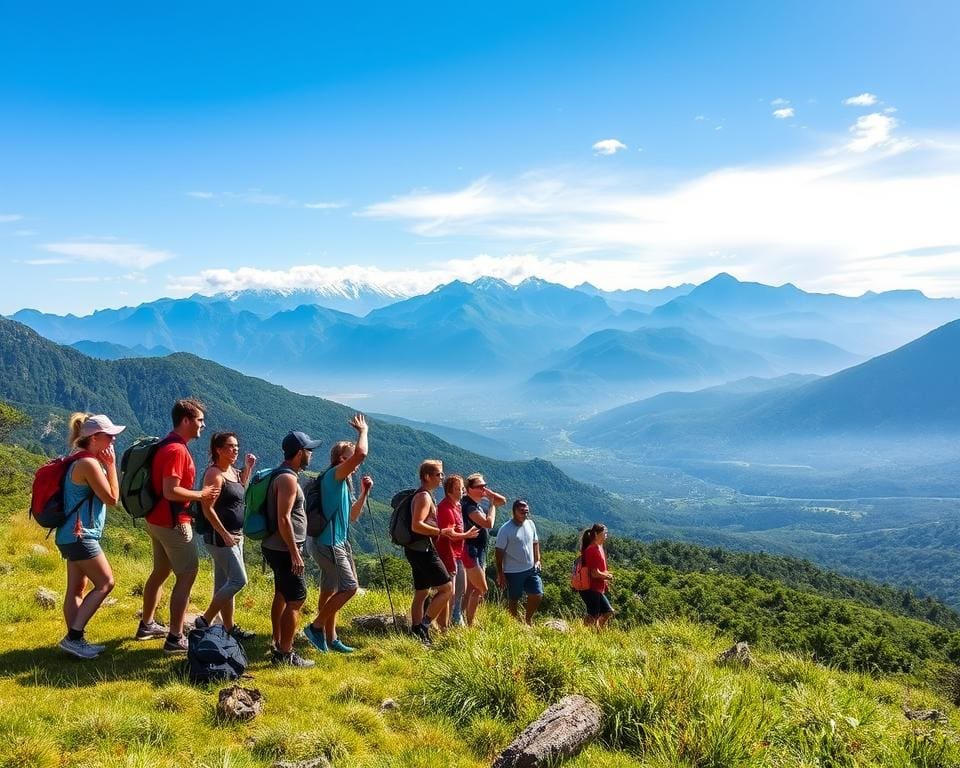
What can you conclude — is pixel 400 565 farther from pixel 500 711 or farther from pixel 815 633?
pixel 500 711

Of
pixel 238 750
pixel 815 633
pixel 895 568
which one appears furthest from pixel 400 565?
pixel 895 568

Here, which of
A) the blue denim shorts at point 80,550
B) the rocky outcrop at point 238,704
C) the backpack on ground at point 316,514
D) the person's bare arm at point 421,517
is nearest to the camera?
the rocky outcrop at point 238,704

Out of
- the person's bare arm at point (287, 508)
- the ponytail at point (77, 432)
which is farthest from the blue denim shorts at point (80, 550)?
the person's bare arm at point (287, 508)

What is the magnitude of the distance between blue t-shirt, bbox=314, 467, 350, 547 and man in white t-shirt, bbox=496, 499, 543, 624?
3.02 metres

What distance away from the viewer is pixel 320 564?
7043mm

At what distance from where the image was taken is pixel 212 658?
18.9ft

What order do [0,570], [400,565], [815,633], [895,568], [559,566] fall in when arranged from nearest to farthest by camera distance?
1. [0,570]
2. [815,633]
3. [400,565]
4. [559,566]
5. [895,568]

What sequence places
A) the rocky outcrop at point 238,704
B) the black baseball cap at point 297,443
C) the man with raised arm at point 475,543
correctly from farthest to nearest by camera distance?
the man with raised arm at point 475,543 < the black baseball cap at point 297,443 < the rocky outcrop at point 238,704

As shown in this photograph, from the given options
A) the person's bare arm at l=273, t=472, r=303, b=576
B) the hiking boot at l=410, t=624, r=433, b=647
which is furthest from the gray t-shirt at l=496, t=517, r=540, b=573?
the person's bare arm at l=273, t=472, r=303, b=576

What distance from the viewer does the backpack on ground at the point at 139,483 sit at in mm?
6059

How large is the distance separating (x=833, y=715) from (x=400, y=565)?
23906 mm

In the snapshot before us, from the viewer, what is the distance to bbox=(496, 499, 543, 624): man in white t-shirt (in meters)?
9.26

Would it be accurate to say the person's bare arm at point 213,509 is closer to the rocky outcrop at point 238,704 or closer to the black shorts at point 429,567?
the rocky outcrop at point 238,704

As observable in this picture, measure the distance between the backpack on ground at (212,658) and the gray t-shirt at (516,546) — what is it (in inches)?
170
